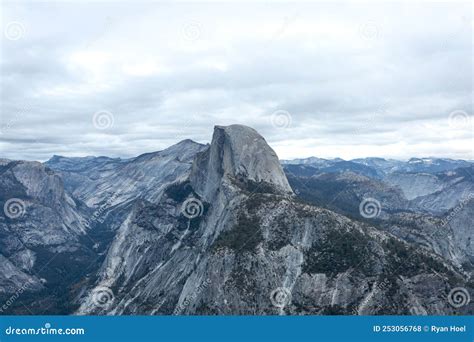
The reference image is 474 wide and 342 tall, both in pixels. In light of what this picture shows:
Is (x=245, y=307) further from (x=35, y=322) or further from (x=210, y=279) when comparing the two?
(x=35, y=322)
